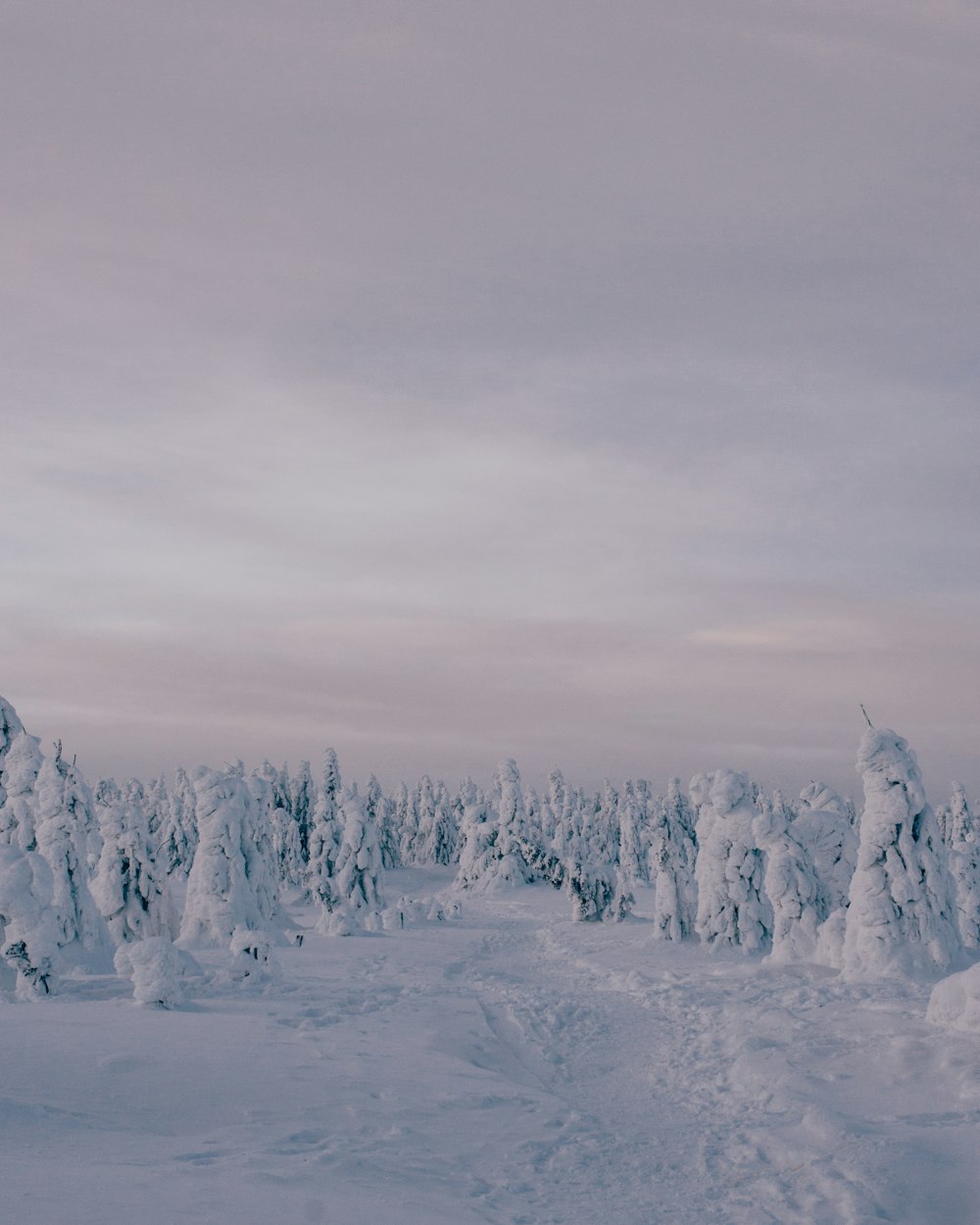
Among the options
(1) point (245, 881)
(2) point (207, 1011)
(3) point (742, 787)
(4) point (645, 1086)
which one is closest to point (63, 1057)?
(2) point (207, 1011)

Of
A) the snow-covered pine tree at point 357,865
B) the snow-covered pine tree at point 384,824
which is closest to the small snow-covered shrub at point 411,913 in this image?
the snow-covered pine tree at point 357,865

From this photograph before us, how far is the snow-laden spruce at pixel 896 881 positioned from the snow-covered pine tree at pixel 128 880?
23.5m

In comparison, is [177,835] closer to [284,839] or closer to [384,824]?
[284,839]

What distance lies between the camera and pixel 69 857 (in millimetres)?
28984

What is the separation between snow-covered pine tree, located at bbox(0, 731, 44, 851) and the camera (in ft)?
98.4

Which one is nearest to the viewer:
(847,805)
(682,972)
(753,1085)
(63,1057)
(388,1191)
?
(388,1191)

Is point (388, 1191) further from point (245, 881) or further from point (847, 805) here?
point (847, 805)

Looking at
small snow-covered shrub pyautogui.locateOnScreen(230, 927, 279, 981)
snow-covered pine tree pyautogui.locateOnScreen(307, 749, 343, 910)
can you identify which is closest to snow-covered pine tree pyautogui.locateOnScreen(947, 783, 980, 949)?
snow-covered pine tree pyautogui.locateOnScreen(307, 749, 343, 910)

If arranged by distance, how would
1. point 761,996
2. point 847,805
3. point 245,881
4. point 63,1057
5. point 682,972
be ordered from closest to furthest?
point 63,1057 < point 761,996 < point 682,972 < point 245,881 < point 847,805

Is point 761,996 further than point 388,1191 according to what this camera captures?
Yes

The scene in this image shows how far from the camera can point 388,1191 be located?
9.47 m

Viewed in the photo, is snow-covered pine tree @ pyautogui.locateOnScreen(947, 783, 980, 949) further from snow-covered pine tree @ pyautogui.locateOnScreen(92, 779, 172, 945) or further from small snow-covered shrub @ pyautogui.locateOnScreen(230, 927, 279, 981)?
snow-covered pine tree @ pyautogui.locateOnScreen(92, 779, 172, 945)

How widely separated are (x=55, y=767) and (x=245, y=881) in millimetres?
10027

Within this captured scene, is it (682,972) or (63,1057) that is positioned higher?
(63,1057)
